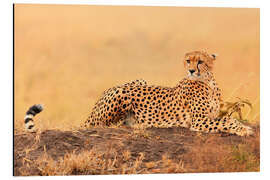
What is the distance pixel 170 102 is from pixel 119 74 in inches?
33.0

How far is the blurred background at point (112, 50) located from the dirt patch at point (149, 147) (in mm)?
304

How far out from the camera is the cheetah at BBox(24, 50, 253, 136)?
7156 millimetres

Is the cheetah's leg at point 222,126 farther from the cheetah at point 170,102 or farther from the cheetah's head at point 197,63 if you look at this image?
the cheetah's head at point 197,63

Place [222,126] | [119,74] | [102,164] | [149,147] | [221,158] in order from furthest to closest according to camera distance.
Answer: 1. [119,74]
2. [222,126]
3. [221,158]
4. [149,147]
5. [102,164]

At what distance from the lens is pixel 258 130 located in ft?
23.6

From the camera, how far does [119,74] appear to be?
713 centimetres

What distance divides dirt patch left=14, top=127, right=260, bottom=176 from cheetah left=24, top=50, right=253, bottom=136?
212 mm

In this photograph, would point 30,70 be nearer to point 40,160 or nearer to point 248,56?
point 40,160

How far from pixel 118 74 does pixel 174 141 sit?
1217 mm

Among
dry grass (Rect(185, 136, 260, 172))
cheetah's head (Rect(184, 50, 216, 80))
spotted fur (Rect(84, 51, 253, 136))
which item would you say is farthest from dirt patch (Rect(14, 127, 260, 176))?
cheetah's head (Rect(184, 50, 216, 80))

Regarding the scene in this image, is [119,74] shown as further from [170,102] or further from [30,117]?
[30,117]

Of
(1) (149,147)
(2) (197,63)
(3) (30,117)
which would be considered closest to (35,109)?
(3) (30,117)

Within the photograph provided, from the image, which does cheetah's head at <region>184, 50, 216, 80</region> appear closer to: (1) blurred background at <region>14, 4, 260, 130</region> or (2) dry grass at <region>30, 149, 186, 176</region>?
(1) blurred background at <region>14, 4, 260, 130</region>

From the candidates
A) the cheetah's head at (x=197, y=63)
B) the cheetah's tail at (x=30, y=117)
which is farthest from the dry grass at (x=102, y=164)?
the cheetah's head at (x=197, y=63)
